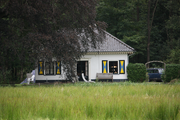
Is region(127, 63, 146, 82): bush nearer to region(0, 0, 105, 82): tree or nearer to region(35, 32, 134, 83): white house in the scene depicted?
region(35, 32, 134, 83): white house

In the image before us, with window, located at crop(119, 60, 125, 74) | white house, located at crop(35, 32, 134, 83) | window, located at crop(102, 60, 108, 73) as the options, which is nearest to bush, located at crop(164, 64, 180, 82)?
white house, located at crop(35, 32, 134, 83)

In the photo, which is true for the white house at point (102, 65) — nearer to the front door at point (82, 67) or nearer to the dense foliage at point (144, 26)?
the front door at point (82, 67)

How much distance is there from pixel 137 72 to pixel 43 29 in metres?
12.2

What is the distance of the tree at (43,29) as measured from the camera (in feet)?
35.5

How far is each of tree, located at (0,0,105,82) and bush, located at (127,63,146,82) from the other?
985 cm

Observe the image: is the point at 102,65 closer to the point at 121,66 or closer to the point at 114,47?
the point at 121,66

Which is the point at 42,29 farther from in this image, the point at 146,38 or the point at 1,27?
the point at 146,38

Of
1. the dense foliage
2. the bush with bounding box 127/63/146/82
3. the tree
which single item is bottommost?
the bush with bounding box 127/63/146/82

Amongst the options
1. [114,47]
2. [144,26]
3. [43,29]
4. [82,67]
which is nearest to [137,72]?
[114,47]

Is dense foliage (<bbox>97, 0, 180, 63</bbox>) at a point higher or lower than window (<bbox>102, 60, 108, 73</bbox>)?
higher

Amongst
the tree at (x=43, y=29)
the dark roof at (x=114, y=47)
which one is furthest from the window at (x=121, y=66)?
the tree at (x=43, y=29)

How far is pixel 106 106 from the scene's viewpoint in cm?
425

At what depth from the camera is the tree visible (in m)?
10.8

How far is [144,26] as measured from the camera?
37219 millimetres
